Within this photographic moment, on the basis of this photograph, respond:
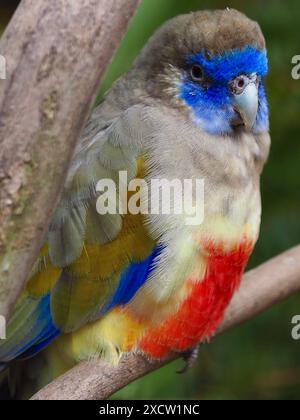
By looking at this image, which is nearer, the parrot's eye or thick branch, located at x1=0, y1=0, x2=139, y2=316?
thick branch, located at x1=0, y1=0, x2=139, y2=316

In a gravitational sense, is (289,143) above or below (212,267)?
above

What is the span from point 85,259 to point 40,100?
556mm

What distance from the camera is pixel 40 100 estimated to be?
43.4 inches

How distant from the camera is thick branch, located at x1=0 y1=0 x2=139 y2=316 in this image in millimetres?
1099

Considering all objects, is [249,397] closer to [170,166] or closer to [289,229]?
[289,229]

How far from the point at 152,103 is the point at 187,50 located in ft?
0.45

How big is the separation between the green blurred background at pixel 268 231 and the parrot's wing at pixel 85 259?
0.49m

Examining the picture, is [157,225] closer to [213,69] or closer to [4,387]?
[213,69]

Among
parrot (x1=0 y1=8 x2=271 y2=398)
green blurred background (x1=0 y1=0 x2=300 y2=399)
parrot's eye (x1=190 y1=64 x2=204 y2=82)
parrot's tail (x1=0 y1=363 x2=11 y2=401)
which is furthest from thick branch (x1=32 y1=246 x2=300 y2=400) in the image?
parrot's eye (x1=190 y1=64 x2=204 y2=82)

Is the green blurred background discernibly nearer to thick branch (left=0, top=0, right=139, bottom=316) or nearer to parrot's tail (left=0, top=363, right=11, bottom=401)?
parrot's tail (left=0, top=363, right=11, bottom=401)

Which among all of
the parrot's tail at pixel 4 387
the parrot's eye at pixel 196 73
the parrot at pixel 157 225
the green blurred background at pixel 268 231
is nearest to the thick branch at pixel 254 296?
the parrot at pixel 157 225

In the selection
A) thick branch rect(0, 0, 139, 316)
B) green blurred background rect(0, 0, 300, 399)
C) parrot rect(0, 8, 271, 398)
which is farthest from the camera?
green blurred background rect(0, 0, 300, 399)

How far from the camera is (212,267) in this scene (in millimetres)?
1610

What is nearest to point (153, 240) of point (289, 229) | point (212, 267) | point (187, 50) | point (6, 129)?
point (212, 267)
